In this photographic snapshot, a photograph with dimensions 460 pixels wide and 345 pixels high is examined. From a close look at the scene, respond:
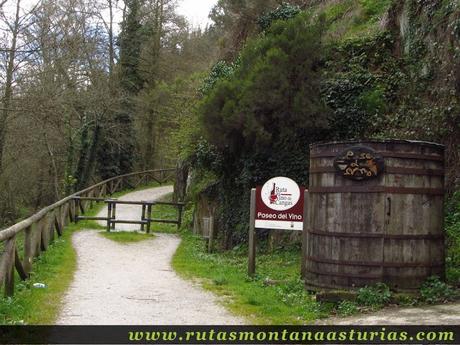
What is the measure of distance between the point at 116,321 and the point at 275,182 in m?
3.98

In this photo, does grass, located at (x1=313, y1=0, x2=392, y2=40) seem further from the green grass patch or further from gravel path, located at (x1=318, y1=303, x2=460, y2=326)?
gravel path, located at (x1=318, y1=303, x2=460, y2=326)

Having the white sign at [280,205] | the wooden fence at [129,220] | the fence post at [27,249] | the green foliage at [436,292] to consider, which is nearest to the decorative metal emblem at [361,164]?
the green foliage at [436,292]

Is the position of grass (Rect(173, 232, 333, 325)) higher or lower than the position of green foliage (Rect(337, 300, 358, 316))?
lower

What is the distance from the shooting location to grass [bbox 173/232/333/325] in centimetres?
688

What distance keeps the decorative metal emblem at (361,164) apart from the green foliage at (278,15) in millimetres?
13052

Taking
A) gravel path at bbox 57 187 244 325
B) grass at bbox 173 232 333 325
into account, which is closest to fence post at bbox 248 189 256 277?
grass at bbox 173 232 333 325

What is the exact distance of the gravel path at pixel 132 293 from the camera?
6614mm

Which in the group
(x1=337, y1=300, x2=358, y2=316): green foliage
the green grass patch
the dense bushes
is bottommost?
(x1=337, y1=300, x2=358, y2=316): green foliage

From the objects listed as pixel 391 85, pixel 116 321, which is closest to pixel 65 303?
pixel 116 321

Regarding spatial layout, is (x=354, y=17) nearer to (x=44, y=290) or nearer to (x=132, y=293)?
(x=132, y=293)

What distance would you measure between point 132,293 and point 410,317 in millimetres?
4064

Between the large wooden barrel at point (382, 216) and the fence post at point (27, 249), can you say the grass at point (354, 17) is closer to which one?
the large wooden barrel at point (382, 216)

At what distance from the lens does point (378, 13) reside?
18.2m

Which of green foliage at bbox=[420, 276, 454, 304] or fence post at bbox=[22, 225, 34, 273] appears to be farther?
fence post at bbox=[22, 225, 34, 273]
